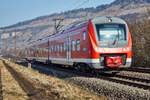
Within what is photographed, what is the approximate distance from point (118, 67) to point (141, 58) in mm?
14332

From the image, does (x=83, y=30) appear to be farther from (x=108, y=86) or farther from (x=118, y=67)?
(x=108, y=86)

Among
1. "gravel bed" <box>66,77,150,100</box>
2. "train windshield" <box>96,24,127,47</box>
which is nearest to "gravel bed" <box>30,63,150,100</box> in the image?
"gravel bed" <box>66,77,150,100</box>

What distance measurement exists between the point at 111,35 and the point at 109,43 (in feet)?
1.87

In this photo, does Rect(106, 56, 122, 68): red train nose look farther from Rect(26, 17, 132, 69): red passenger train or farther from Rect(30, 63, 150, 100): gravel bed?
Rect(30, 63, 150, 100): gravel bed

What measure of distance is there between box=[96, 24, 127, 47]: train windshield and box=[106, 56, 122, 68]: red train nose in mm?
727

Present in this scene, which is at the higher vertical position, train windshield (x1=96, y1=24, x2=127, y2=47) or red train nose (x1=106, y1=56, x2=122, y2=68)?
train windshield (x1=96, y1=24, x2=127, y2=47)

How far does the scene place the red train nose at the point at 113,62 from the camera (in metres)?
23.3

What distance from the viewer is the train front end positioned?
23375 mm

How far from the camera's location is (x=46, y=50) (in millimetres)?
43094

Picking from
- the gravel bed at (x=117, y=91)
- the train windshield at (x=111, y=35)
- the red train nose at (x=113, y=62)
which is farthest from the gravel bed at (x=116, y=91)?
the train windshield at (x=111, y=35)

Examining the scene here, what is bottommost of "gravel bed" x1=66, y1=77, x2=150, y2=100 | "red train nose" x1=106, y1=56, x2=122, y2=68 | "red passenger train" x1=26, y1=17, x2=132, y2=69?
"gravel bed" x1=66, y1=77, x2=150, y2=100

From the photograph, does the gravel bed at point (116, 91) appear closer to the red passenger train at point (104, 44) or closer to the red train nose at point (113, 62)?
the red train nose at point (113, 62)

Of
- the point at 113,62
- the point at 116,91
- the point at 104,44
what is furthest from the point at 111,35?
the point at 116,91

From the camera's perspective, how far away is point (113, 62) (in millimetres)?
23469
